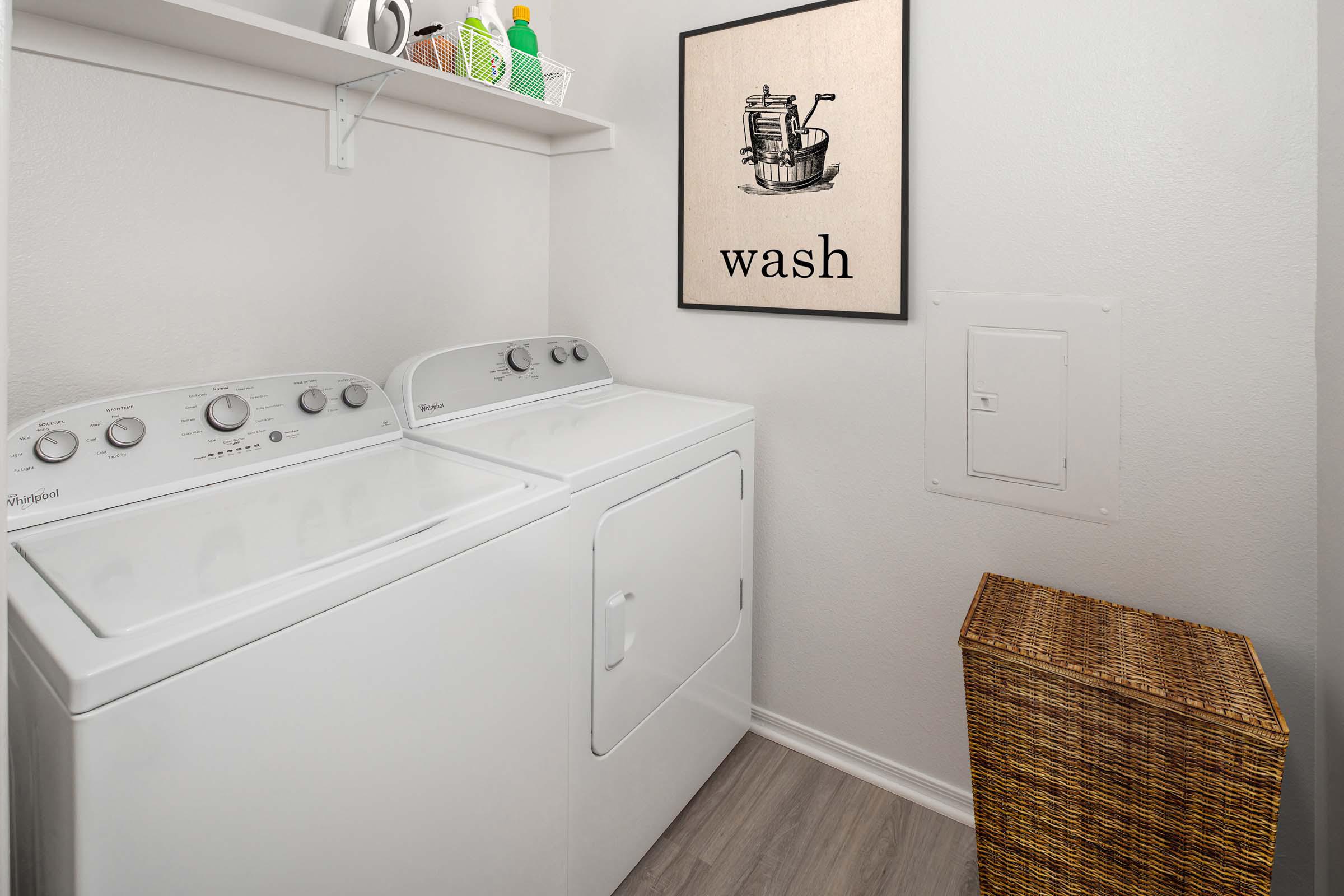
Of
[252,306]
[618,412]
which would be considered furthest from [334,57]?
[618,412]

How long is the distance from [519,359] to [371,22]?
78 cm

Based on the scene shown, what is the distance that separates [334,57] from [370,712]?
4.12ft

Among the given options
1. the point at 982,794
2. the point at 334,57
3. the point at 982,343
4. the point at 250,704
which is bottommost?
the point at 982,794

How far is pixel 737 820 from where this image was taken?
1.78 metres

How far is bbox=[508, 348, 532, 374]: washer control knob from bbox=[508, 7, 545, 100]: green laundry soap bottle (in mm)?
623

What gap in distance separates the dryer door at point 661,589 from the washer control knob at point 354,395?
0.57 m

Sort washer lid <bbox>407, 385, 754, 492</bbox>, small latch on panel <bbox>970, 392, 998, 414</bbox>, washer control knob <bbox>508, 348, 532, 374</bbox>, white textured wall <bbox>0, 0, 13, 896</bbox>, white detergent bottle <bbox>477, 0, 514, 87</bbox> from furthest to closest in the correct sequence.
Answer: washer control knob <bbox>508, 348, 532, 374</bbox> → white detergent bottle <bbox>477, 0, 514, 87</bbox> → small latch on panel <bbox>970, 392, 998, 414</bbox> → washer lid <bbox>407, 385, 754, 492</bbox> → white textured wall <bbox>0, 0, 13, 896</bbox>

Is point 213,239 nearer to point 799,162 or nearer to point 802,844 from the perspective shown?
point 799,162

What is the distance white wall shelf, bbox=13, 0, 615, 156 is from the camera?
127cm

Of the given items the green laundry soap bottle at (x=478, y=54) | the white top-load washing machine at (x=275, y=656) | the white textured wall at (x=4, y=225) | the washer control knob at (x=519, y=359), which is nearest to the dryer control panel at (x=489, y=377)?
the washer control knob at (x=519, y=359)

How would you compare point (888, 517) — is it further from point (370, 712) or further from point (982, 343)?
point (370, 712)

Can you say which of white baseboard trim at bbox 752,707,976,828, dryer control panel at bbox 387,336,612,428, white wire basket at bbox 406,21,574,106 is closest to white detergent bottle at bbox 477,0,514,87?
white wire basket at bbox 406,21,574,106

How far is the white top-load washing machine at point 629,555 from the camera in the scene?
1.39m

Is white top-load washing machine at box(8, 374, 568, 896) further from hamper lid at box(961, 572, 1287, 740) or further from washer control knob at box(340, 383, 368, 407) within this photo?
hamper lid at box(961, 572, 1287, 740)
